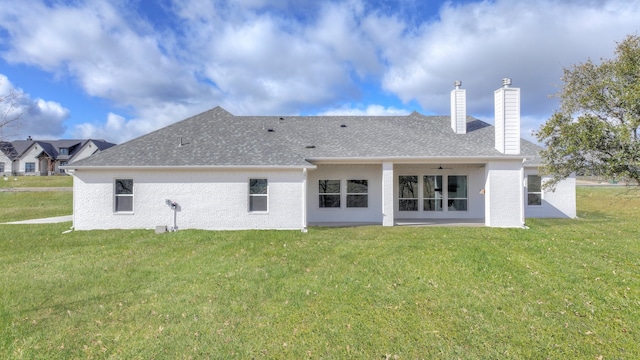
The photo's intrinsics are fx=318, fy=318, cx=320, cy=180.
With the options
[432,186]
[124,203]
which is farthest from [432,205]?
[124,203]

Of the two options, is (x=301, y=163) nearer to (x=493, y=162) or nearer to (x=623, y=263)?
(x=493, y=162)

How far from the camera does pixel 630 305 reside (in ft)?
17.9

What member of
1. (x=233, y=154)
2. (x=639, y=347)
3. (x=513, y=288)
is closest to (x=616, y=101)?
(x=513, y=288)

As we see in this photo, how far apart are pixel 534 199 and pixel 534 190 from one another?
18.2 inches

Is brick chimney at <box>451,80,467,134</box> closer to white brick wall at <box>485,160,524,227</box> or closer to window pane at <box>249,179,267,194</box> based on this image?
white brick wall at <box>485,160,524,227</box>

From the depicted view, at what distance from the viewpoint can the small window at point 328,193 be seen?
15453 mm

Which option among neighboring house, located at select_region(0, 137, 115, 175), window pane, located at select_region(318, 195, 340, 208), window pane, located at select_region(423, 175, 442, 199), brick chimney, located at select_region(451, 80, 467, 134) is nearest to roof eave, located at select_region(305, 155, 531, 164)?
window pane, located at select_region(318, 195, 340, 208)

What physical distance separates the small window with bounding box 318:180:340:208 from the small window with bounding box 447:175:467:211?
5.67m

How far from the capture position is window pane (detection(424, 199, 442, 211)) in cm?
1603

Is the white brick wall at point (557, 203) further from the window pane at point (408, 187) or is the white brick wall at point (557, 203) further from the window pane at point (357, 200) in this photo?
the window pane at point (357, 200)

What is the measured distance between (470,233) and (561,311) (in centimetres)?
667

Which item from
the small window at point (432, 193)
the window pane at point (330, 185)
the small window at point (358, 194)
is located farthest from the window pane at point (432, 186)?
the window pane at point (330, 185)

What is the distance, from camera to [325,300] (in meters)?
5.73

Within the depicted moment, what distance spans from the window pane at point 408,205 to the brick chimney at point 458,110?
4.13 m
